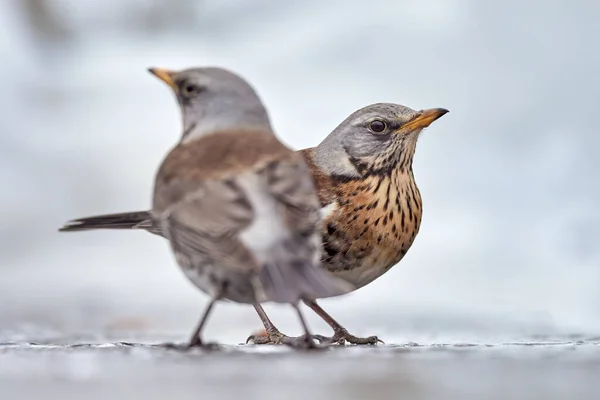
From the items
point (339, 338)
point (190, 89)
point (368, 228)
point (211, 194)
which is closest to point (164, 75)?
point (190, 89)

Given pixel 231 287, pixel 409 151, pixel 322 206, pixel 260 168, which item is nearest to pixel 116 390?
pixel 231 287

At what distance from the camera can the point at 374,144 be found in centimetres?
326

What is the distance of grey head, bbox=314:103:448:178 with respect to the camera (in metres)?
3.24

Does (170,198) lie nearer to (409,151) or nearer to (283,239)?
(283,239)

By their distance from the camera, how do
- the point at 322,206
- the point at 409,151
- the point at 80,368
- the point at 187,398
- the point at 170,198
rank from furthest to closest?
the point at 409,151
the point at 322,206
the point at 170,198
the point at 80,368
the point at 187,398

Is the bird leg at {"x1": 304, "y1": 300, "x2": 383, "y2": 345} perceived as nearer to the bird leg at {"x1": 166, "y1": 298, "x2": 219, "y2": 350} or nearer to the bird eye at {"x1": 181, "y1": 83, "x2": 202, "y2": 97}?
the bird leg at {"x1": 166, "y1": 298, "x2": 219, "y2": 350}

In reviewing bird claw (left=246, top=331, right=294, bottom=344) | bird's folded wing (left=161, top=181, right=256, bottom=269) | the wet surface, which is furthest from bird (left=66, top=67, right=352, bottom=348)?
bird claw (left=246, top=331, right=294, bottom=344)

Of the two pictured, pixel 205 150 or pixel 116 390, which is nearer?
Answer: pixel 116 390

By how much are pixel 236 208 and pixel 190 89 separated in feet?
1.52

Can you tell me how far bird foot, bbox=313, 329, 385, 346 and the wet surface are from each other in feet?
2.85

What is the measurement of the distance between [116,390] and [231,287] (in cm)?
40

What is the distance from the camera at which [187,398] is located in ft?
5.54

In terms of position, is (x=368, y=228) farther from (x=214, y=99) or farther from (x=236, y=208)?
(x=236, y=208)

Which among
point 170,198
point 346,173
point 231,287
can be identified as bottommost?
point 231,287
